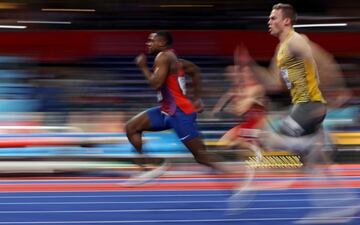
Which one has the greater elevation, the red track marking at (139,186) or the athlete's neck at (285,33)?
the athlete's neck at (285,33)

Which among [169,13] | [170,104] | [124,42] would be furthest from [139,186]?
[169,13]

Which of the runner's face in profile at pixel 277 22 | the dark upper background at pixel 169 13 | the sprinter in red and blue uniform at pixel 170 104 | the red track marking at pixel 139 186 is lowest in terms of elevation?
the red track marking at pixel 139 186

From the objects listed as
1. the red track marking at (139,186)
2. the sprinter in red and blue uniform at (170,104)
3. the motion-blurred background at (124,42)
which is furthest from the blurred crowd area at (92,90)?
the sprinter in red and blue uniform at (170,104)

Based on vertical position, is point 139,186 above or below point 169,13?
below

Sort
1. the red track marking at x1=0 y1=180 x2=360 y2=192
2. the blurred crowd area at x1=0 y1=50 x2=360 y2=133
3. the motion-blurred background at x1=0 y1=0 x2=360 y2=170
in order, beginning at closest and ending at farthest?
the red track marking at x1=0 y1=180 x2=360 y2=192
the blurred crowd area at x1=0 y1=50 x2=360 y2=133
the motion-blurred background at x1=0 y1=0 x2=360 y2=170

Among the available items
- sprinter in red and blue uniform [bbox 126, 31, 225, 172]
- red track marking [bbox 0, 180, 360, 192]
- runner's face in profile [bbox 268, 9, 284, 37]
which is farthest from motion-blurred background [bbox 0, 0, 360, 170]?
runner's face in profile [bbox 268, 9, 284, 37]

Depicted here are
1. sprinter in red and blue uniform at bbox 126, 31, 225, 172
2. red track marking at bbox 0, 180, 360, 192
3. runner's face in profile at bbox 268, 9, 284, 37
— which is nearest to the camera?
runner's face in profile at bbox 268, 9, 284, 37

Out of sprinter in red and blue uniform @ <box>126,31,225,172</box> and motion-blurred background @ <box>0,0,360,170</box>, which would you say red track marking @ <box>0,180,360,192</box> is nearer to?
sprinter in red and blue uniform @ <box>126,31,225,172</box>

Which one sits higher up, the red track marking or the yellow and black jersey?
the yellow and black jersey

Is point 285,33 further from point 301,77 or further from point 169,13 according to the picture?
point 169,13

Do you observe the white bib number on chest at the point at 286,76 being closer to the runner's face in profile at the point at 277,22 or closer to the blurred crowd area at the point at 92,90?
the runner's face in profile at the point at 277,22

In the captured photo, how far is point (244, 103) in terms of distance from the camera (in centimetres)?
926

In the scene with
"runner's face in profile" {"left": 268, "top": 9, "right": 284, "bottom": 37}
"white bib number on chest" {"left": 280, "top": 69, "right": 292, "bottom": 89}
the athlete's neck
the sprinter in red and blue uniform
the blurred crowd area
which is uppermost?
"runner's face in profile" {"left": 268, "top": 9, "right": 284, "bottom": 37}

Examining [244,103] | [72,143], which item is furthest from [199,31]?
[244,103]
